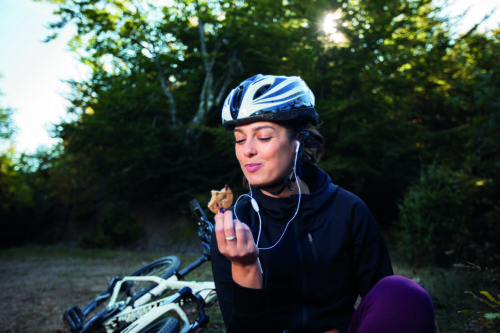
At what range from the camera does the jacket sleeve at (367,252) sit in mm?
1842

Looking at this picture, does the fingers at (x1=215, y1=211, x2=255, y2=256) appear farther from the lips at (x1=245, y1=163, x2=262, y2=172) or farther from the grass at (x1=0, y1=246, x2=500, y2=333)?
the grass at (x1=0, y1=246, x2=500, y2=333)

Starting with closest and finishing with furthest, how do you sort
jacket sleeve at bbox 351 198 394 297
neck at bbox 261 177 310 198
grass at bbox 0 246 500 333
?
jacket sleeve at bbox 351 198 394 297, neck at bbox 261 177 310 198, grass at bbox 0 246 500 333

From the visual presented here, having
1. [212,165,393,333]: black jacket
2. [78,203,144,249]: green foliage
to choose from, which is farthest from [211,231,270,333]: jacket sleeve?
[78,203,144,249]: green foliage

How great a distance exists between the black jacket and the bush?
6.03 metres

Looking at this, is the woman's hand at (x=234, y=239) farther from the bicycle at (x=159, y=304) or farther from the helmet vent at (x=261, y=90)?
the bicycle at (x=159, y=304)

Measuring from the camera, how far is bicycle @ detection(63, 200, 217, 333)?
111 inches

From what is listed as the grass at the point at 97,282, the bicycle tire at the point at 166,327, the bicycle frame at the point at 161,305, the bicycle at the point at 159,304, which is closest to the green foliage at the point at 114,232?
the grass at the point at 97,282

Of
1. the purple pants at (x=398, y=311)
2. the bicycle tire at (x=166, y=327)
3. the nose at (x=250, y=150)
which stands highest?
the nose at (x=250, y=150)

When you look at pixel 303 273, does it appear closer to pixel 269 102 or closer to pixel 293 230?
pixel 293 230

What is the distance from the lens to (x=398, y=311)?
138 cm

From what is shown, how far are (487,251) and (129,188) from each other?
13.0 meters

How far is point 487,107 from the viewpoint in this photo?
25.1 feet

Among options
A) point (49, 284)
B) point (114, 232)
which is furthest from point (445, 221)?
point (114, 232)

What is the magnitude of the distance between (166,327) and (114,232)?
12.7m
